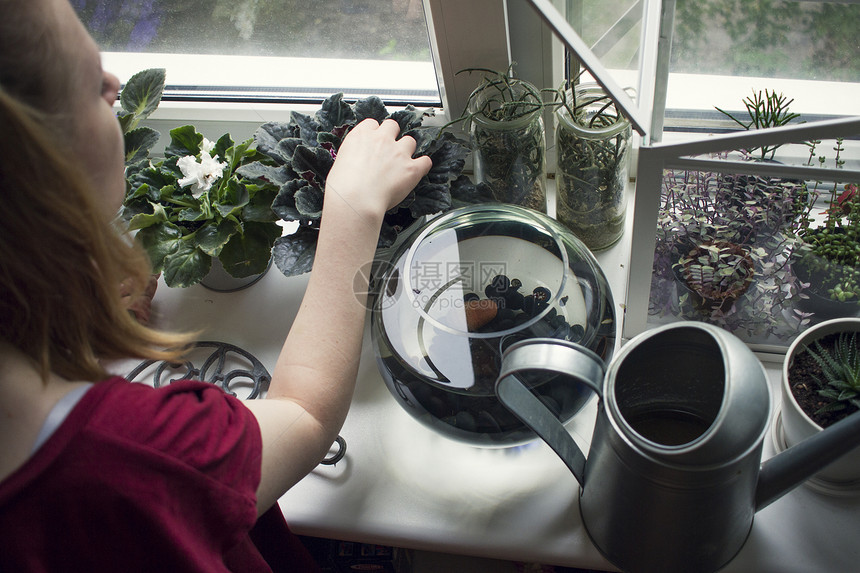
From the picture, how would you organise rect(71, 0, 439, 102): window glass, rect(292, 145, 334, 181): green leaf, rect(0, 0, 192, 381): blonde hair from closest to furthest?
1. rect(0, 0, 192, 381): blonde hair
2. rect(292, 145, 334, 181): green leaf
3. rect(71, 0, 439, 102): window glass

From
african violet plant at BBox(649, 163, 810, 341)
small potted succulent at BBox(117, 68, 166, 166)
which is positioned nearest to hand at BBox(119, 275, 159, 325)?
small potted succulent at BBox(117, 68, 166, 166)

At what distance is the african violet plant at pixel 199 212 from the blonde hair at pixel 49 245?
0.57 ft

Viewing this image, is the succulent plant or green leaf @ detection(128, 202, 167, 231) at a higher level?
green leaf @ detection(128, 202, 167, 231)

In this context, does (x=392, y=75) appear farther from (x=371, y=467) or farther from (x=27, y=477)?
(x=27, y=477)

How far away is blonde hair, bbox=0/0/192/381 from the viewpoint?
0.44 metres

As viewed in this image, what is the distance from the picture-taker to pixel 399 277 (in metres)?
0.64

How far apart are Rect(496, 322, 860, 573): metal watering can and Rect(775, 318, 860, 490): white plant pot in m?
0.07

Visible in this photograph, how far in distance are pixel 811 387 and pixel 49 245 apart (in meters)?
0.64

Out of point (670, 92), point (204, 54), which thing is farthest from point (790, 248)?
point (204, 54)

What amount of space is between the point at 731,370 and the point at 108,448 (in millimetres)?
435

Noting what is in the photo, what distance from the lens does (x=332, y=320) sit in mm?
629

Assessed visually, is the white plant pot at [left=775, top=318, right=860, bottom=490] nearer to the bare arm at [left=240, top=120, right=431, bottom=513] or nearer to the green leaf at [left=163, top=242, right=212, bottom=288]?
the bare arm at [left=240, top=120, right=431, bottom=513]

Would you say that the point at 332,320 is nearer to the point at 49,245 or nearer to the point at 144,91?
the point at 49,245

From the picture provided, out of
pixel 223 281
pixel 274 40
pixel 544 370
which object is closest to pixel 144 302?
pixel 223 281
